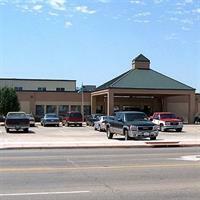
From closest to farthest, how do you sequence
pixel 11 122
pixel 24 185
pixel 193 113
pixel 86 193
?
1. pixel 86 193
2. pixel 24 185
3. pixel 11 122
4. pixel 193 113

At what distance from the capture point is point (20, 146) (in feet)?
79.2

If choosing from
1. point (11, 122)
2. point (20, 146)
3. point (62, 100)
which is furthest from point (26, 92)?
point (20, 146)

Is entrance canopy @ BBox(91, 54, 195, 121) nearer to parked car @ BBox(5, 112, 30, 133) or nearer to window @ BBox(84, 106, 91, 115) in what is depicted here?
window @ BBox(84, 106, 91, 115)

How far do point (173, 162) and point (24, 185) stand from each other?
637 centimetres

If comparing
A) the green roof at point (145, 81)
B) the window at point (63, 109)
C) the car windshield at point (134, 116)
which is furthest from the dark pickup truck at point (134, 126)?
the window at point (63, 109)

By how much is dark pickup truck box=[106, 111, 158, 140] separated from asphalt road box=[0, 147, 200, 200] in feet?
37.3

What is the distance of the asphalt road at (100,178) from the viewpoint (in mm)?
10007

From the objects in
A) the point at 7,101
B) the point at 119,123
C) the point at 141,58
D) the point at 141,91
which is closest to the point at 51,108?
the point at 7,101

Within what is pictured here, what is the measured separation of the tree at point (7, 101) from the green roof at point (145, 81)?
40.6ft

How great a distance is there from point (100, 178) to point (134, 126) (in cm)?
1653

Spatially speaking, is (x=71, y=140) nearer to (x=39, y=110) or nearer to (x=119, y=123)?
(x=119, y=123)

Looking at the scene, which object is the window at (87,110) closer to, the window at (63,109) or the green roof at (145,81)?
the window at (63,109)

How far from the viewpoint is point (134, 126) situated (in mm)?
28656

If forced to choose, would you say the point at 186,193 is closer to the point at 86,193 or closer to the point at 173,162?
the point at 86,193
